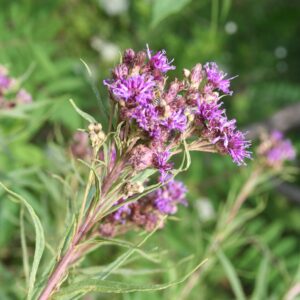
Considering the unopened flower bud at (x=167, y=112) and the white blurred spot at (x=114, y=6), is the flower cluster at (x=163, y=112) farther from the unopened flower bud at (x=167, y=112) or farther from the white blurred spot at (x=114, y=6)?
the white blurred spot at (x=114, y=6)

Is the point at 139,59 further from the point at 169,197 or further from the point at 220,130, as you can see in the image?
the point at 169,197

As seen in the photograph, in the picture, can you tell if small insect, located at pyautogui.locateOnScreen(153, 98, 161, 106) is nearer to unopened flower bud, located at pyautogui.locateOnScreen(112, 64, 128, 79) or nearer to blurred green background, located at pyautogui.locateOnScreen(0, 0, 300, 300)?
unopened flower bud, located at pyautogui.locateOnScreen(112, 64, 128, 79)

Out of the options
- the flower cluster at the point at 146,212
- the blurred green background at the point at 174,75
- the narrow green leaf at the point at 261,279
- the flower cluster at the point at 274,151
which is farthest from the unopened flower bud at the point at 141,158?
the flower cluster at the point at 274,151

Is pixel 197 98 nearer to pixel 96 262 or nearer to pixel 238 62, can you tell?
pixel 96 262

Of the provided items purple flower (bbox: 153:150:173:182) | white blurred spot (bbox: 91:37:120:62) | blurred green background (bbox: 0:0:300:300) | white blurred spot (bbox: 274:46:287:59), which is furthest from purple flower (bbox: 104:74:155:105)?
white blurred spot (bbox: 274:46:287:59)

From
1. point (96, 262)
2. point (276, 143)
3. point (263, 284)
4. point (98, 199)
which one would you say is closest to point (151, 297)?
point (96, 262)

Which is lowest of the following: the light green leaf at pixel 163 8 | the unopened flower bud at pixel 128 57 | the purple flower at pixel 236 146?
the purple flower at pixel 236 146

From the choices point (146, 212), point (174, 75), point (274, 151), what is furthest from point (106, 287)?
point (174, 75)
